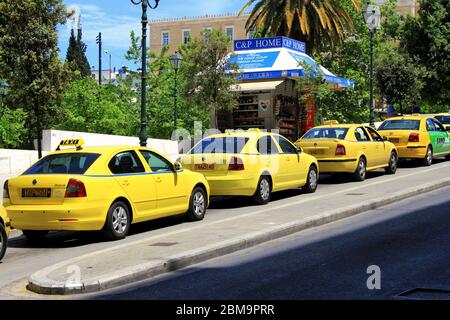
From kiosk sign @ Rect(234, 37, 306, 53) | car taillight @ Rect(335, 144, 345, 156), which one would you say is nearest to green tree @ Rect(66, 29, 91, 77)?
kiosk sign @ Rect(234, 37, 306, 53)

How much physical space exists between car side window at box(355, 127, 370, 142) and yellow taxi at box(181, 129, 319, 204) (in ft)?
12.5

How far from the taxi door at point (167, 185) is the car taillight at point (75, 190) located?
1636 mm

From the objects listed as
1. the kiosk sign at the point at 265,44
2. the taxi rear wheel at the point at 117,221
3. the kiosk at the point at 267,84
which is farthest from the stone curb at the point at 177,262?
the kiosk sign at the point at 265,44

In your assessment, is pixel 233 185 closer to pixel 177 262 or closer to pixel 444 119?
pixel 177 262

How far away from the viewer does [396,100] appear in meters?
40.5

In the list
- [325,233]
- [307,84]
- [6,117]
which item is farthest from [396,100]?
[325,233]

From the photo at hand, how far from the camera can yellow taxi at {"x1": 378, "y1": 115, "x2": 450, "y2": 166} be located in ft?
69.5

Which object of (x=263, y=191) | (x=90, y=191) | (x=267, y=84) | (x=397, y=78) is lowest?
(x=263, y=191)

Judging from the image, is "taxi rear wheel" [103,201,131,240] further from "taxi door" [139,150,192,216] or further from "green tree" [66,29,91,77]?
"green tree" [66,29,91,77]

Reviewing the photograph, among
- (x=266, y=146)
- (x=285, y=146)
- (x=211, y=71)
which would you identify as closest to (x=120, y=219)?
(x=266, y=146)

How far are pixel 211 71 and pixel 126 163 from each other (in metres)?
15.4

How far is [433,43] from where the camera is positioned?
47219 mm
